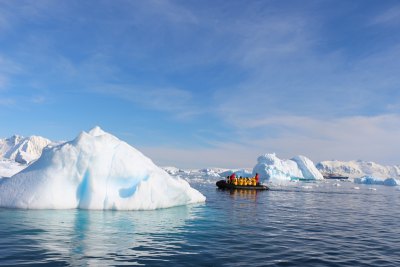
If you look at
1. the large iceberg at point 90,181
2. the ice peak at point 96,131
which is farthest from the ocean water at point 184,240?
the ice peak at point 96,131


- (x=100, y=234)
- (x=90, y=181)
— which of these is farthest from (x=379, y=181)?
(x=100, y=234)

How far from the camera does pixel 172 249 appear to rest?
40.2ft

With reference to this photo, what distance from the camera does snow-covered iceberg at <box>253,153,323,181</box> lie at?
110062 millimetres

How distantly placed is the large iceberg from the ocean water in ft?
3.34

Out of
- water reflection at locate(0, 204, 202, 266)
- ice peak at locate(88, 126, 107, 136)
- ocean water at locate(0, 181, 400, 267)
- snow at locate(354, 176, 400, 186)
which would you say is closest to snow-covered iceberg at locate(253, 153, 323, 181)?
snow at locate(354, 176, 400, 186)

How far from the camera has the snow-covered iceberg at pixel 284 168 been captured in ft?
361

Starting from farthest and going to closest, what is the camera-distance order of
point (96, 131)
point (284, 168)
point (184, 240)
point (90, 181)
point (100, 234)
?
point (284, 168) → point (96, 131) → point (90, 181) → point (100, 234) → point (184, 240)

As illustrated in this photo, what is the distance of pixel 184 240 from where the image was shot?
13.9m

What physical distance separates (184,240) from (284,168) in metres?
106

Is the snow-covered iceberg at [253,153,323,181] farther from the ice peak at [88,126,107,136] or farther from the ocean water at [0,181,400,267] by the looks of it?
the ocean water at [0,181,400,267]

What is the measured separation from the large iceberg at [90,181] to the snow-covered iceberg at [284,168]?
8855 cm

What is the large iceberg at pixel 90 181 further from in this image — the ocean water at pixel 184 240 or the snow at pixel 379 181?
the snow at pixel 379 181

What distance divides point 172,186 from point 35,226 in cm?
1043

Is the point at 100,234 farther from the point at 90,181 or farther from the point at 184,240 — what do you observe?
the point at 90,181
